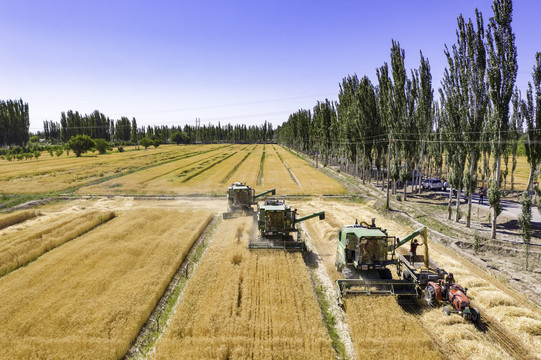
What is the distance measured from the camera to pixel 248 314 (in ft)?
45.9

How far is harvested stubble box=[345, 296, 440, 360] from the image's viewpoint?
1146 centimetres

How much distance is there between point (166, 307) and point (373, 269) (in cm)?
1102

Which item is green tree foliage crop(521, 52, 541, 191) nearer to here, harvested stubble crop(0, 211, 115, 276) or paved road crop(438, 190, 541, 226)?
paved road crop(438, 190, 541, 226)

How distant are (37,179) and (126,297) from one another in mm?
56474

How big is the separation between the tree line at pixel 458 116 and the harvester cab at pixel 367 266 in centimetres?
1409

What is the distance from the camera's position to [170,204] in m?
39.3

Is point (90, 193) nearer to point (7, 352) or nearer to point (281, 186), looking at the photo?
point (281, 186)

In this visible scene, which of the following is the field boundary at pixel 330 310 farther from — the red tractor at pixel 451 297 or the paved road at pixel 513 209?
the paved road at pixel 513 209

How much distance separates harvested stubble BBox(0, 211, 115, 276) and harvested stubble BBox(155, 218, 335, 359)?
12.7 metres

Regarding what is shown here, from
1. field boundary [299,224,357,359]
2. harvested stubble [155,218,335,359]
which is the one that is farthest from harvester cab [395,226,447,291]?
harvested stubble [155,218,335,359]

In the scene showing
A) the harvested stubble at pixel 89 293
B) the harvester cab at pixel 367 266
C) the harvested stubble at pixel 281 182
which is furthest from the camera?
the harvested stubble at pixel 281 182

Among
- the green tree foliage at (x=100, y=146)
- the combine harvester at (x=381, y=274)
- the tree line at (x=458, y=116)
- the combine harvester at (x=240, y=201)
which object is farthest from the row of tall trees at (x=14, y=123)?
the combine harvester at (x=381, y=274)

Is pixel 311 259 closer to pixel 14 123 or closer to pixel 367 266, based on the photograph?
pixel 367 266

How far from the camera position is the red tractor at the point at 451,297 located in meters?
13.3
